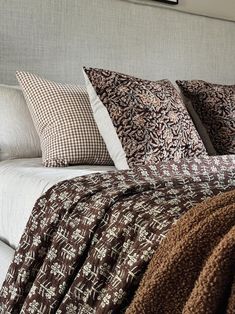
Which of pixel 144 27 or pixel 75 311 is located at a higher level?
pixel 144 27

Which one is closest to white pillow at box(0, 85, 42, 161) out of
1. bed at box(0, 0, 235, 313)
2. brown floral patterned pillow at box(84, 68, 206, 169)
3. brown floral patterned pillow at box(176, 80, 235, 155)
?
bed at box(0, 0, 235, 313)

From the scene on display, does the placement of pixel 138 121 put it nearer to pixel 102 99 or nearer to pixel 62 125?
pixel 102 99

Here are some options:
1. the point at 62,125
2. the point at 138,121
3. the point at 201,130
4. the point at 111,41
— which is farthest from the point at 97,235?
the point at 111,41

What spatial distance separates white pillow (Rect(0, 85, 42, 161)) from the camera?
2090 millimetres

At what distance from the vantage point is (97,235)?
4.03 feet

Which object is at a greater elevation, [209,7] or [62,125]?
[209,7]

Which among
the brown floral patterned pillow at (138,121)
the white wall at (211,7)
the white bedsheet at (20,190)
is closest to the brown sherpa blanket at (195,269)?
the white bedsheet at (20,190)

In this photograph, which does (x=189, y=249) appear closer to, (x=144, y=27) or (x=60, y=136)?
(x=60, y=136)

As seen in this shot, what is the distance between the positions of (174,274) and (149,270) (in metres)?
0.08

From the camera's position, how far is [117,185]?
1.36m

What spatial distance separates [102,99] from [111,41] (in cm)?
84

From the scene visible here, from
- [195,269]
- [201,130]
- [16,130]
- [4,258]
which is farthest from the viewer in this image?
[201,130]

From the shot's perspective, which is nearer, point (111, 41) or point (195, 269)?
point (195, 269)

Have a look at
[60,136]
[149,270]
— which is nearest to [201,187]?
[149,270]
